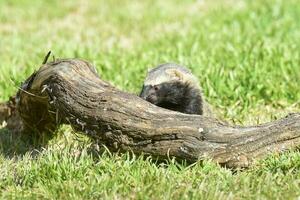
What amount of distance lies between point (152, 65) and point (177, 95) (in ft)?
6.46

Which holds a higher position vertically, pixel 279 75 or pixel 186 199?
pixel 279 75

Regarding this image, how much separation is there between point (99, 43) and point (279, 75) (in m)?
2.97

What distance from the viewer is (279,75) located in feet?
24.6

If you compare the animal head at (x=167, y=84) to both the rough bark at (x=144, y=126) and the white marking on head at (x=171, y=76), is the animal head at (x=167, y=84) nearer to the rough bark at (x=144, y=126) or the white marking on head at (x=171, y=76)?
the white marking on head at (x=171, y=76)

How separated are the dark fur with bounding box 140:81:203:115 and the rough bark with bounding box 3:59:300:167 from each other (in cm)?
68

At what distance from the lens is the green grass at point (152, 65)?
178 inches

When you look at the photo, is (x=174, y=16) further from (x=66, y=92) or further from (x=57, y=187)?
(x=57, y=187)

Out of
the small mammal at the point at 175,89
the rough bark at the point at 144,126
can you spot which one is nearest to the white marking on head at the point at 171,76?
the small mammal at the point at 175,89

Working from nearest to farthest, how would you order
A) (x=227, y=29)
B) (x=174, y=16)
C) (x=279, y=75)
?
(x=279, y=75), (x=227, y=29), (x=174, y=16)

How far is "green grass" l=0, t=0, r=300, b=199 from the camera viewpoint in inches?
178

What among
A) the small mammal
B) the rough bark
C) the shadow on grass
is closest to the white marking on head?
the small mammal

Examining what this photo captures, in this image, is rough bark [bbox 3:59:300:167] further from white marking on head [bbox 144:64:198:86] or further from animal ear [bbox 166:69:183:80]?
animal ear [bbox 166:69:183:80]

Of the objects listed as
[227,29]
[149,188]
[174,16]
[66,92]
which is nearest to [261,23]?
[227,29]

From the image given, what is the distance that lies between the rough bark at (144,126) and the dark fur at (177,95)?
2.24 ft
